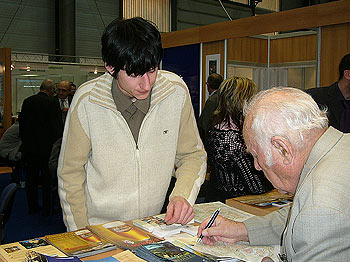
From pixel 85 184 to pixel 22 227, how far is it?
3.64 meters

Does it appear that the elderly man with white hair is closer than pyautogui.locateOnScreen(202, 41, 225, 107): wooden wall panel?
Yes

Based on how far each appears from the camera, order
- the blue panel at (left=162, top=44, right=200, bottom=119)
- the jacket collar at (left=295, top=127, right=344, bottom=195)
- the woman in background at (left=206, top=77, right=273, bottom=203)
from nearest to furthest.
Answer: the jacket collar at (left=295, top=127, right=344, bottom=195), the woman in background at (left=206, top=77, right=273, bottom=203), the blue panel at (left=162, top=44, right=200, bottom=119)

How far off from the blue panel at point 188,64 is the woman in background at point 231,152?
14.6 feet

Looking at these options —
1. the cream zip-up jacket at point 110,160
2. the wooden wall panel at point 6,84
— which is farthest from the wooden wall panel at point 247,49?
the cream zip-up jacket at point 110,160

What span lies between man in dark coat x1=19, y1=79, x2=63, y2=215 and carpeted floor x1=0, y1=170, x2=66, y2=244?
0.67 feet

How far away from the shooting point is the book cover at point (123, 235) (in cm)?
151

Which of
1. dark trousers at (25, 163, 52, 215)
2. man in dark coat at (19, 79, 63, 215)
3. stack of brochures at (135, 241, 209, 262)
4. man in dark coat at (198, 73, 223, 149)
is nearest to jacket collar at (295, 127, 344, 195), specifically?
stack of brochures at (135, 241, 209, 262)

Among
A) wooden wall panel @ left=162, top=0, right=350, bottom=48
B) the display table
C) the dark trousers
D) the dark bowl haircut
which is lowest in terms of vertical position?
the dark trousers

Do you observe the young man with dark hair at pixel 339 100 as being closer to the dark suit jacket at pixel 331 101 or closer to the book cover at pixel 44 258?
the dark suit jacket at pixel 331 101

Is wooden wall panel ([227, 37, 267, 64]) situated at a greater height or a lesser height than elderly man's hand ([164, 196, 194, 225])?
greater

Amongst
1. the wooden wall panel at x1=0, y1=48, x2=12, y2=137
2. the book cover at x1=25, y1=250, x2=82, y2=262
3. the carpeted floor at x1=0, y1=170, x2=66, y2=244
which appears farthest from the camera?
the wooden wall panel at x1=0, y1=48, x2=12, y2=137

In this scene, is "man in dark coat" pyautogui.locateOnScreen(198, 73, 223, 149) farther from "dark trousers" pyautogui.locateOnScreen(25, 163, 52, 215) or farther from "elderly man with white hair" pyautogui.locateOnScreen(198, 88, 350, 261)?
"elderly man with white hair" pyautogui.locateOnScreen(198, 88, 350, 261)

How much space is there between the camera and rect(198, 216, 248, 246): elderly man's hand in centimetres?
157

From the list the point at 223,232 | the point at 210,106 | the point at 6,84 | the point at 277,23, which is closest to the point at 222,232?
the point at 223,232
